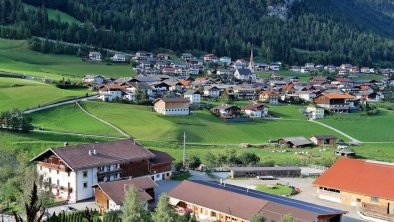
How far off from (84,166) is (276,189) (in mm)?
15236

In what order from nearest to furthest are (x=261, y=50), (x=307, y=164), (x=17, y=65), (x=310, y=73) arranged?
(x=307, y=164) → (x=17, y=65) → (x=310, y=73) → (x=261, y=50)

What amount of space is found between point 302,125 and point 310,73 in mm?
69692

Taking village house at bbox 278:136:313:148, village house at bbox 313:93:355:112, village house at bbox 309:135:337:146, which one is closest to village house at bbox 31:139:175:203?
village house at bbox 278:136:313:148

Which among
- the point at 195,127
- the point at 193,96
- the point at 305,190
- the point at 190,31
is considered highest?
the point at 190,31

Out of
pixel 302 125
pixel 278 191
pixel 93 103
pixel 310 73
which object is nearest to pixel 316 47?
pixel 310 73

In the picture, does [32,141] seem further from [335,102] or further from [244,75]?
[244,75]

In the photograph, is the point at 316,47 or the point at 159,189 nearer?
the point at 159,189

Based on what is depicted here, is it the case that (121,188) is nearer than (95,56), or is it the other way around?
(121,188)

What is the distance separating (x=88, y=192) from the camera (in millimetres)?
37438

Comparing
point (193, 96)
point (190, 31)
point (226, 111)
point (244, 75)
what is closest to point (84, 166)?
point (226, 111)

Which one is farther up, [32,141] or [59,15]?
[59,15]

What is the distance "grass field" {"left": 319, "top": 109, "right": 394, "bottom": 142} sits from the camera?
7019cm

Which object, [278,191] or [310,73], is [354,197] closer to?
[278,191]

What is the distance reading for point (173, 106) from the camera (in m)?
70.2
